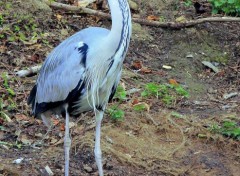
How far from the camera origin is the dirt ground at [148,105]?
565 centimetres

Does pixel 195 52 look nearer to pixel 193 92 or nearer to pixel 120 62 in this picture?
pixel 193 92

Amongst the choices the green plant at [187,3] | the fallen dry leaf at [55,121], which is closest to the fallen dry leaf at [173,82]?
the fallen dry leaf at [55,121]

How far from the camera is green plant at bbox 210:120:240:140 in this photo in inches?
243

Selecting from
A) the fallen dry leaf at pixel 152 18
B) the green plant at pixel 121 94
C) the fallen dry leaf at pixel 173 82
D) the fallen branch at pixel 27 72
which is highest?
the fallen dry leaf at pixel 152 18

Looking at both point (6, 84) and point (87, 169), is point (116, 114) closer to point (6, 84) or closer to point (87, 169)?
point (87, 169)

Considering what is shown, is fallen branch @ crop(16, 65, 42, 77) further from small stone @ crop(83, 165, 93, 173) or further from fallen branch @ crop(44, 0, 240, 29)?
small stone @ crop(83, 165, 93, 173)

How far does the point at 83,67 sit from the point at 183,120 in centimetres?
198

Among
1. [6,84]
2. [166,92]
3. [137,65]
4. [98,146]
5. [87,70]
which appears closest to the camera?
[87,70]

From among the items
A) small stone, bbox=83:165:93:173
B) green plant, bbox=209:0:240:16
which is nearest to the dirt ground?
small stone, bbox=83:165:93:173

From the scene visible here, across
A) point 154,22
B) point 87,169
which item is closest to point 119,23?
point 87,169

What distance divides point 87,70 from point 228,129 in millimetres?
2039

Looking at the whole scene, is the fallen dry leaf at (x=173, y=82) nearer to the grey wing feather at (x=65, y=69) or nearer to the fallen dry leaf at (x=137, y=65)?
the fallen dry leaf at (x=137, y=65)

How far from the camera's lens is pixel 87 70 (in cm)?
478

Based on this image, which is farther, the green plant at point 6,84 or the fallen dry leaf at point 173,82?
the fallen dry leaf at point 173,82
